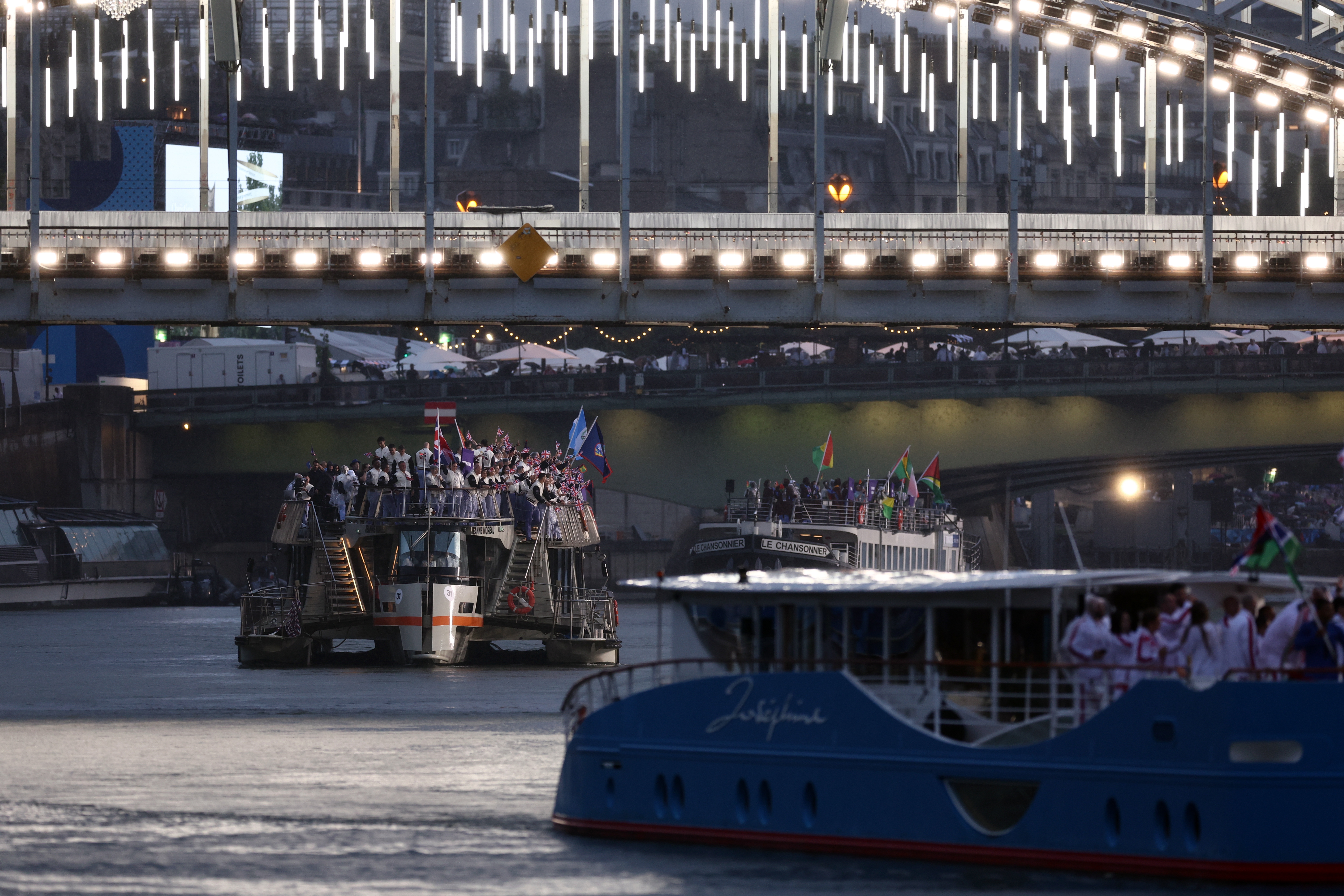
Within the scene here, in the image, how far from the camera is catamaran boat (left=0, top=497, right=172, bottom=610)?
309 feet

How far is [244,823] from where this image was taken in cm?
2825

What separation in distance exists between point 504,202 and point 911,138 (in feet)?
66.0

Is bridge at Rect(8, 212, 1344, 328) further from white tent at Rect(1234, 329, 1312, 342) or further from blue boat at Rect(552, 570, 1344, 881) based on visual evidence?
white tent at Rect(1234, 329, 1312, 342)

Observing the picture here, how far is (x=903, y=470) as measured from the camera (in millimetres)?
76688

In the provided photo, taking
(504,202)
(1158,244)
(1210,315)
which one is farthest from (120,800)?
(504,202)

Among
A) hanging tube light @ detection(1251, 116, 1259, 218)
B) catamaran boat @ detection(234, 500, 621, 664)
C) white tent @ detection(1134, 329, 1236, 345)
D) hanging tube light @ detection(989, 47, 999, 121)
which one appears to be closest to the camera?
catamaran boat @ detection(234, 500, 621, 664)

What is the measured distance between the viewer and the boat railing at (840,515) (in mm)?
74125

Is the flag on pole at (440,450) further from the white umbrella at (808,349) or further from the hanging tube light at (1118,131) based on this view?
the white umbrella at (808,349)

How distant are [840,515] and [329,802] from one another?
4668 centimetres

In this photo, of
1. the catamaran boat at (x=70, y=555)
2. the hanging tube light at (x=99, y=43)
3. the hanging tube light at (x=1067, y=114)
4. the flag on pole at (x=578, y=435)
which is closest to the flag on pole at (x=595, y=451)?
the flag on pole at (x=578, y=435)

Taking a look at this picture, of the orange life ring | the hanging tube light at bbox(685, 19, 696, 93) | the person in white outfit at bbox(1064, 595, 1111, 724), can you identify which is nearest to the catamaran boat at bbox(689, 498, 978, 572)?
the orange life ring

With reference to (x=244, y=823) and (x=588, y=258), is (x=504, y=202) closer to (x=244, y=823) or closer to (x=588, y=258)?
(x=588, y=258)

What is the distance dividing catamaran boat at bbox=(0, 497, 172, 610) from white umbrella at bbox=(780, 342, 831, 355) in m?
30.0

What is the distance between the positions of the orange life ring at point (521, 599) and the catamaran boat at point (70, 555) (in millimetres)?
41496
